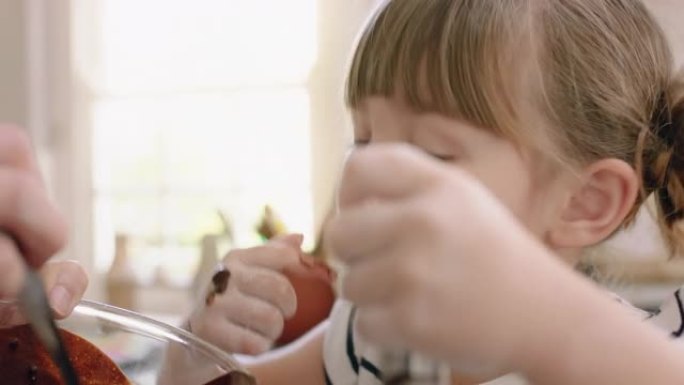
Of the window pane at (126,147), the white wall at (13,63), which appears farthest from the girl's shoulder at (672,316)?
the white wall at (13,63)

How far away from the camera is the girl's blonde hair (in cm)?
64

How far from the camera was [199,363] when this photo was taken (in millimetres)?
461

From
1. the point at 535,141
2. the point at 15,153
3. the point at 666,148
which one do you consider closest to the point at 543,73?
the point at 535,141

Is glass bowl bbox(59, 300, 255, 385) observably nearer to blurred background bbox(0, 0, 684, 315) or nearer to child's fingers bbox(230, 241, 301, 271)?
child's fingers bbox(230, 241, 301, 271)

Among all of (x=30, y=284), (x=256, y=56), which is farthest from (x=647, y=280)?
(x=30, y=284)

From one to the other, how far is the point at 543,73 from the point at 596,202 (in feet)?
0.36

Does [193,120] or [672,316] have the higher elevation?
[672,316]

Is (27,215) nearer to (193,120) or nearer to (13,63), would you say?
(193,120)

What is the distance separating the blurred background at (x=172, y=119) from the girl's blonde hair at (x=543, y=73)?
1210 mm

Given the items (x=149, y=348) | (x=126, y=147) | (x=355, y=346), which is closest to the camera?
(x=149, y=348)

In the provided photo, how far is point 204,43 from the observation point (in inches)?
84.1

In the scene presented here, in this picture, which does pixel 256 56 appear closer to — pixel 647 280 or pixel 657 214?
pixel 647 280

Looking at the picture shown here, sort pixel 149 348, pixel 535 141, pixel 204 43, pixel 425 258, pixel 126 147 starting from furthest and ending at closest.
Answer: pixel 126 147
pixel 204 43
pixel 535 141
pixel 149 348
pixel 425 258

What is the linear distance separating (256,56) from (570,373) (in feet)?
5.83
